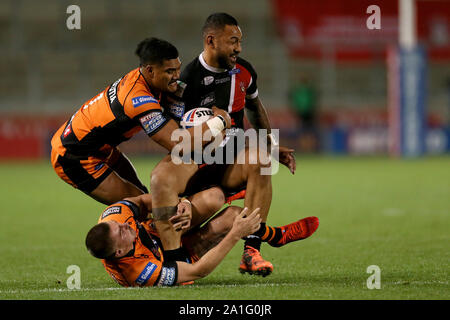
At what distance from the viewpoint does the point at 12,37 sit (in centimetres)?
2322

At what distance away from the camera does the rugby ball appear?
604cm

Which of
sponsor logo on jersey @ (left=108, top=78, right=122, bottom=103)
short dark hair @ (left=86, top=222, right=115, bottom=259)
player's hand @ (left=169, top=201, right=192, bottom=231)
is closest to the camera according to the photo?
short dark hair @ (left=86, top=222, right=115, bottom=259)

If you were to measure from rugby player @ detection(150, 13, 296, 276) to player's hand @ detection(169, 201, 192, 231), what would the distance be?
0.07 m

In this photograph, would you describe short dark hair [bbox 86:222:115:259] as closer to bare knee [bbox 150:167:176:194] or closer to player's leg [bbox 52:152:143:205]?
bare knee [bbox 150:167:176:194]

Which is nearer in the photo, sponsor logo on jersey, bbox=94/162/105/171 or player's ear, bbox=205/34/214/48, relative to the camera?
player's ear, bbox=205/34/214/48

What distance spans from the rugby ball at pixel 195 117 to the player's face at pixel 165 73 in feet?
0.91

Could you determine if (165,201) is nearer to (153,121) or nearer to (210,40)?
(153,121)

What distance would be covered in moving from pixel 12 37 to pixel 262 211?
62.1 ft

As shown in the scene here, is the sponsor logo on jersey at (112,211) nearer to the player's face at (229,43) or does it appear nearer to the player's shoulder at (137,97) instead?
the player's shoulder at (137,97)

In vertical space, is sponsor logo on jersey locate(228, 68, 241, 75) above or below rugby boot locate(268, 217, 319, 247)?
above

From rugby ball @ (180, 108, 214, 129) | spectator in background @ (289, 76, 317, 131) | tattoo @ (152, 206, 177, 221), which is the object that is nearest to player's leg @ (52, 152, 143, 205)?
rugby ball @ (180, 108, 214, 129)
